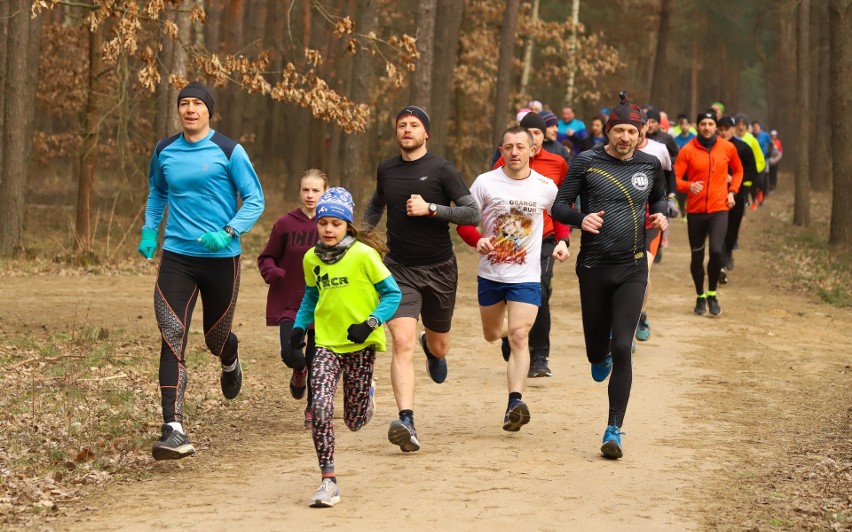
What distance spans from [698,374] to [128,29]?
6.37 meters

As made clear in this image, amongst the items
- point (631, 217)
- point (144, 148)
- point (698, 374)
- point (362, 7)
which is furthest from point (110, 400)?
point (144, 148)

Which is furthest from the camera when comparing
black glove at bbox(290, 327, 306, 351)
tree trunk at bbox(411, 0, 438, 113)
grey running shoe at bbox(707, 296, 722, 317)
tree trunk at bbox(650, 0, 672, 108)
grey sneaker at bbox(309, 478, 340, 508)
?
tree trunk at bbox(650, 0, 672, 108)

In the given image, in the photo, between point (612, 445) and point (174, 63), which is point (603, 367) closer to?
point (612, 445)

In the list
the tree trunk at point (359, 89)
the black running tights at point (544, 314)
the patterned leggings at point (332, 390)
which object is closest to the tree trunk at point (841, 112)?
the tree trunk at point (359, 89)

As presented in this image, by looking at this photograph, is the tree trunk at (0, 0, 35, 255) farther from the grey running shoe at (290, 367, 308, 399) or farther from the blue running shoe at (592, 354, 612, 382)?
the blue running shoe at (592, 354, 612, 382)

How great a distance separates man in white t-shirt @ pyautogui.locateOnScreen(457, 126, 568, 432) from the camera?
9547mm

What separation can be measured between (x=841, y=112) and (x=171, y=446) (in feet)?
60.7

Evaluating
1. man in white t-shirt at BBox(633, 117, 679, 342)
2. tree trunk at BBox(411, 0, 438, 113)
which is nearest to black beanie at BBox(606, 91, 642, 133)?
man in white t-shirt at BBox(633, 117, 679, 342)

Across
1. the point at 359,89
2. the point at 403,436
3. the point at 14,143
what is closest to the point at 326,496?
the point at 403,436

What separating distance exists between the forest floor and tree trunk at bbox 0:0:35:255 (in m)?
5.08

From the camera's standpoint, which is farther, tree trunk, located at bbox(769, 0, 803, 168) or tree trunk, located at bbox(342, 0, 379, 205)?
tree trunk, located at bbox(769, 0, 803, 168)

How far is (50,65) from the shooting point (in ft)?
99.7

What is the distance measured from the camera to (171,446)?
26.0 ft

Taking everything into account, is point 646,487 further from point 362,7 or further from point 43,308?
point 362,7
